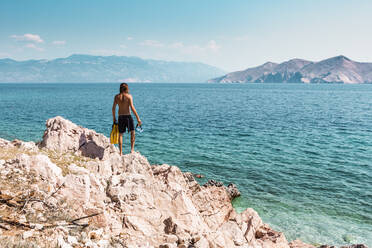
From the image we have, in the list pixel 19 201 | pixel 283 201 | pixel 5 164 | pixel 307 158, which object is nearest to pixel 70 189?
pixel 19 201

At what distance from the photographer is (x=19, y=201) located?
6281mm

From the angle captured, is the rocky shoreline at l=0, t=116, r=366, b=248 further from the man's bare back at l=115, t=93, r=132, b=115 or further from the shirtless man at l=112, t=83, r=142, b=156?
the man's bare back at l=115, t=93, r=132, b=115

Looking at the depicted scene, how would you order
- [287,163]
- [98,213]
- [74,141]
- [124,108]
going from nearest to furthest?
[98,213], [124,108], [74,141], [287,163]

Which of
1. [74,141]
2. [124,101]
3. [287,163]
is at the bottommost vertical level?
[287,163]

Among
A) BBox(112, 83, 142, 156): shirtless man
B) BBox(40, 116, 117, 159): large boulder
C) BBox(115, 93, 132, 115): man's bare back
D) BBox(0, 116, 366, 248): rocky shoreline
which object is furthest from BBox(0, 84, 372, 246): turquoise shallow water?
BBox(115, 93, 132, 115): man's bare back

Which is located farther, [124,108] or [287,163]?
[287,163]

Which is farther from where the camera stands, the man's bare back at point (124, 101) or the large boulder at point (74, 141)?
the large boulder at point (74, 141)

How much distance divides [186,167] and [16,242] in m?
17.8

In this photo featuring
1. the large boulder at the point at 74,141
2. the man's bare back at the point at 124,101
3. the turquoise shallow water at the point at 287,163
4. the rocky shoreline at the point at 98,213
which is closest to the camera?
the rocky shoreline at the point at 98,213

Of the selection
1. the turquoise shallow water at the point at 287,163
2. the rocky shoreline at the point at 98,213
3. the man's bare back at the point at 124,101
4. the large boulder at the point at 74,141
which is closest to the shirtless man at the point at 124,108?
the man's bare back at the point at 124,101

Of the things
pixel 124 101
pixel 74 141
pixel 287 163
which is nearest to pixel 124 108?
pixel 124 101

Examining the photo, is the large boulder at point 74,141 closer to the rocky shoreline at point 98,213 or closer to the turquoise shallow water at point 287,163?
the rocky shoreline at point 98,213

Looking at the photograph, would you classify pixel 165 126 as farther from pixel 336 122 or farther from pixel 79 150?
pixel 336 122

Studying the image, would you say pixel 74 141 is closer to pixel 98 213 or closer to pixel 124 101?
pixel 124 101
